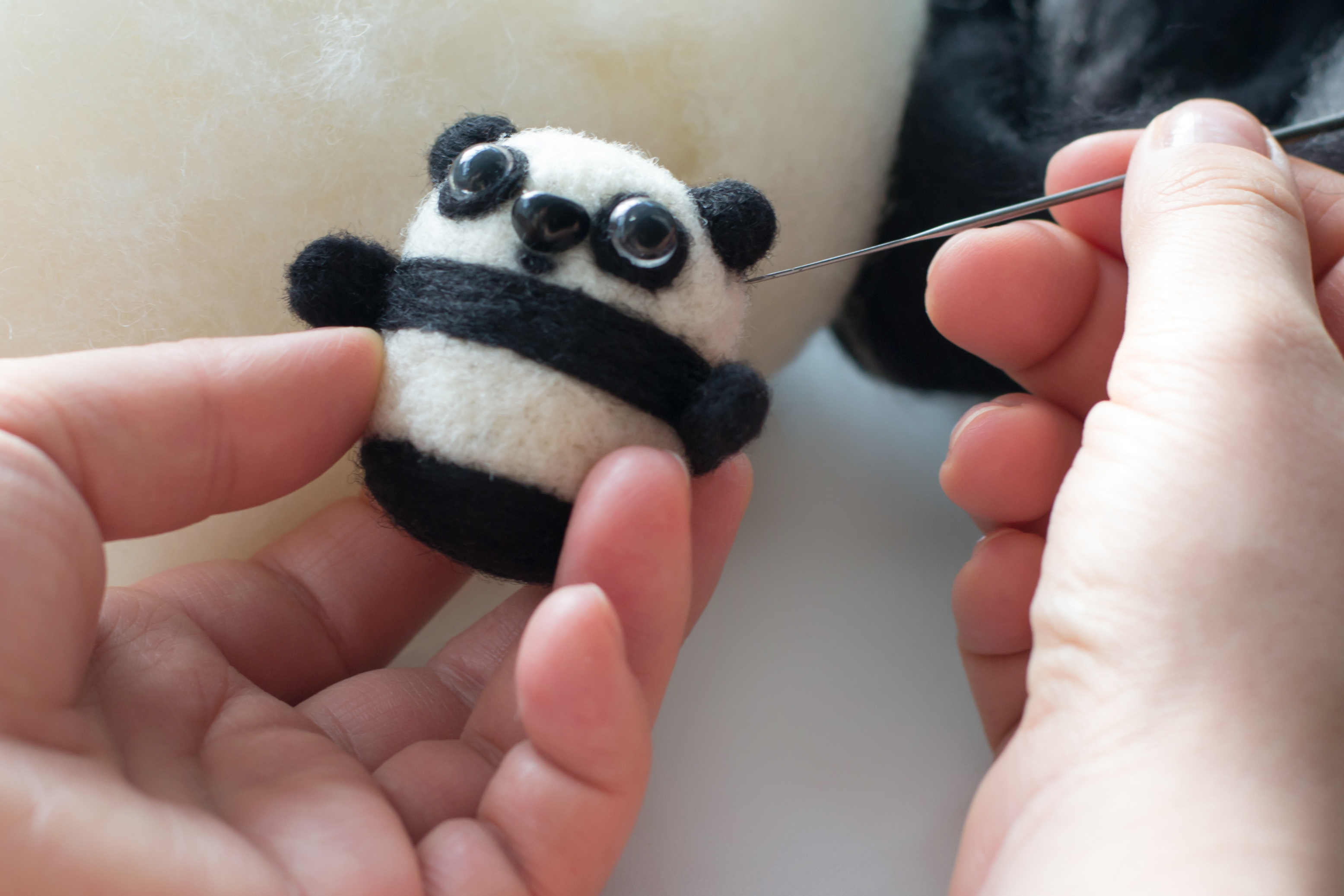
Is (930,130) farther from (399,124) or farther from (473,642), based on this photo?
(473,642)

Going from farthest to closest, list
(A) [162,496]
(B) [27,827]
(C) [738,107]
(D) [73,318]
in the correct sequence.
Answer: (C) [738,107] → (D) [73,318] → (A) [162,496] → (B) [27,827]

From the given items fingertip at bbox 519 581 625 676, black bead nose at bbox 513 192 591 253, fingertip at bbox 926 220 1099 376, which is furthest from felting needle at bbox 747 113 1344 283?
fingertip at bbox 519 581 625 676

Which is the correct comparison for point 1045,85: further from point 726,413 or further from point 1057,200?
point 726,413

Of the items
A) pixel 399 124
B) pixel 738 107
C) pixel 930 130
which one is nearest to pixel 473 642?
pixel 399 124

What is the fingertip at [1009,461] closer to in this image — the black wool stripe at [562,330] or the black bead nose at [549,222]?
the black wool stripe at [562,330]

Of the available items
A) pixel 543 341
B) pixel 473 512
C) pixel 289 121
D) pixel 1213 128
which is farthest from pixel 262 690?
pixel 1213 128

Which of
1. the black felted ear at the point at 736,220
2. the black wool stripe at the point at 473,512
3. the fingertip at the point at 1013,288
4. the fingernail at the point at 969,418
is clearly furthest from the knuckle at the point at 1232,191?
the black wool stripe at the point at 473,512

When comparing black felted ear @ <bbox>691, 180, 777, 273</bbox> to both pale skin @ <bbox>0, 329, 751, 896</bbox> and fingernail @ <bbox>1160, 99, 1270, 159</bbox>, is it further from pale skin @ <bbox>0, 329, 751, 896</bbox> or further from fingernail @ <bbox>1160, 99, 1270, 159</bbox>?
fingernail @ <bbox>1160, 99, 1270, 159</bbox>
